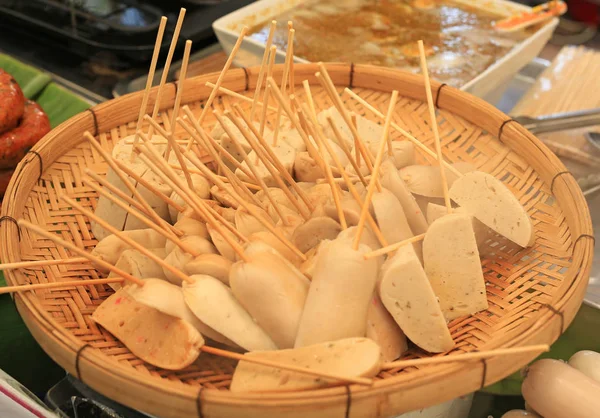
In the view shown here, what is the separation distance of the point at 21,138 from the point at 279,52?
0.86m

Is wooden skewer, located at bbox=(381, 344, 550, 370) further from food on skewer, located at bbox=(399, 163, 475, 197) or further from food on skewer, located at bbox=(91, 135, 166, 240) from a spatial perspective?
food on skewer, located at bbox=(91, 135, 166, 240)

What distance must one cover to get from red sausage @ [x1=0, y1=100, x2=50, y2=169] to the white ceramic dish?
2.40ft

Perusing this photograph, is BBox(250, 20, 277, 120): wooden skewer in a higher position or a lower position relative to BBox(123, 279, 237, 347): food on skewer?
higher

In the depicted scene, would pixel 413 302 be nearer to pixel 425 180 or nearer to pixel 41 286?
pixel 425 180

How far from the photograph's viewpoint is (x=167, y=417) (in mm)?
942

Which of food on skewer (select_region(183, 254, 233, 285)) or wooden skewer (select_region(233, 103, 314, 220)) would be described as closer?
food on skewer (select_region(183, 254, 233, 285))

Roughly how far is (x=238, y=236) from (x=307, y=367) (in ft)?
0.99

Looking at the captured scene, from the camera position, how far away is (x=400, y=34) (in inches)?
105

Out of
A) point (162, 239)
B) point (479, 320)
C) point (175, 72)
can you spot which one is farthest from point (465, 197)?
point (175, 72)

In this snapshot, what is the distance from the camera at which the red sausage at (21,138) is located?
5.67 feet

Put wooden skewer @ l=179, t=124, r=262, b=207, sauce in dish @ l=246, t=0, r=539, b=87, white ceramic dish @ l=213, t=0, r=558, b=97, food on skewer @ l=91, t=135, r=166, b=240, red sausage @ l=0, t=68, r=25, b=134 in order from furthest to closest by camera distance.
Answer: sauce in dish @ l=246, t=0, r=539, b=87 < white ceramic dish @ l=213, t=0, r=558, b=97 < red sausage @ l=0, t=68, r=25, b=134 < food on skewer @ l=91, t=135, r=166, b=240 < wooden skewer @ l=179, t=124, r=262, b=207

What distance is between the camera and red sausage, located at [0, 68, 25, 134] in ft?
5.64

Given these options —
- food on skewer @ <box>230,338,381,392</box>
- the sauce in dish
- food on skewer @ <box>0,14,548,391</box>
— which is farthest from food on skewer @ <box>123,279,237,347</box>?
the sauce in dish

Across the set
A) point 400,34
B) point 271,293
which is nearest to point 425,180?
point 271,293
